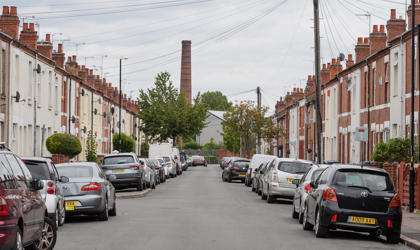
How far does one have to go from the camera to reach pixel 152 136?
299ft

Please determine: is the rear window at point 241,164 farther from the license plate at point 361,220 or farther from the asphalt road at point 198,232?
the license plate at point 361,220

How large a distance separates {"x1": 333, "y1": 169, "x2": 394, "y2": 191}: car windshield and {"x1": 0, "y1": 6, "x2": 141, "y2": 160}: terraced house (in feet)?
67.9

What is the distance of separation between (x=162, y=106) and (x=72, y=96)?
3274cm

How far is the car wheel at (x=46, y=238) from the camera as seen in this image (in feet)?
41.0

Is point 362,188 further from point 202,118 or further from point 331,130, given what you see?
point 202,118

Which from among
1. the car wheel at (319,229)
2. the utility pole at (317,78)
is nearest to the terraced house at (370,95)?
the utility pole at (317,78)

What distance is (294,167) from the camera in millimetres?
28000

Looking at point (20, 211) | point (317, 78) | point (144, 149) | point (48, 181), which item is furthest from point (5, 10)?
point (144, 149)

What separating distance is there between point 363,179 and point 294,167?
39.9ft

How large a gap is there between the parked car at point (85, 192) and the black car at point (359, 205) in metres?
5.98

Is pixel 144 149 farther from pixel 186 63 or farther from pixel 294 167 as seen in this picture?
pixel 294 167

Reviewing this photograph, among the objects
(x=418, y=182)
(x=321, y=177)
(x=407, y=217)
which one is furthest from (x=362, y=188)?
(x=418, y=182)

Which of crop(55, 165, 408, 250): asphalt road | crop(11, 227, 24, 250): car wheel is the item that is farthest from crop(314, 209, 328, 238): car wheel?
crop(11, 227, 24, 250): car wheel

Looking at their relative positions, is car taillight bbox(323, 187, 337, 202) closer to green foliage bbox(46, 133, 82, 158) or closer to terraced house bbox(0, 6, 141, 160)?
terraced house bbox(0, 6, 141, 160)
